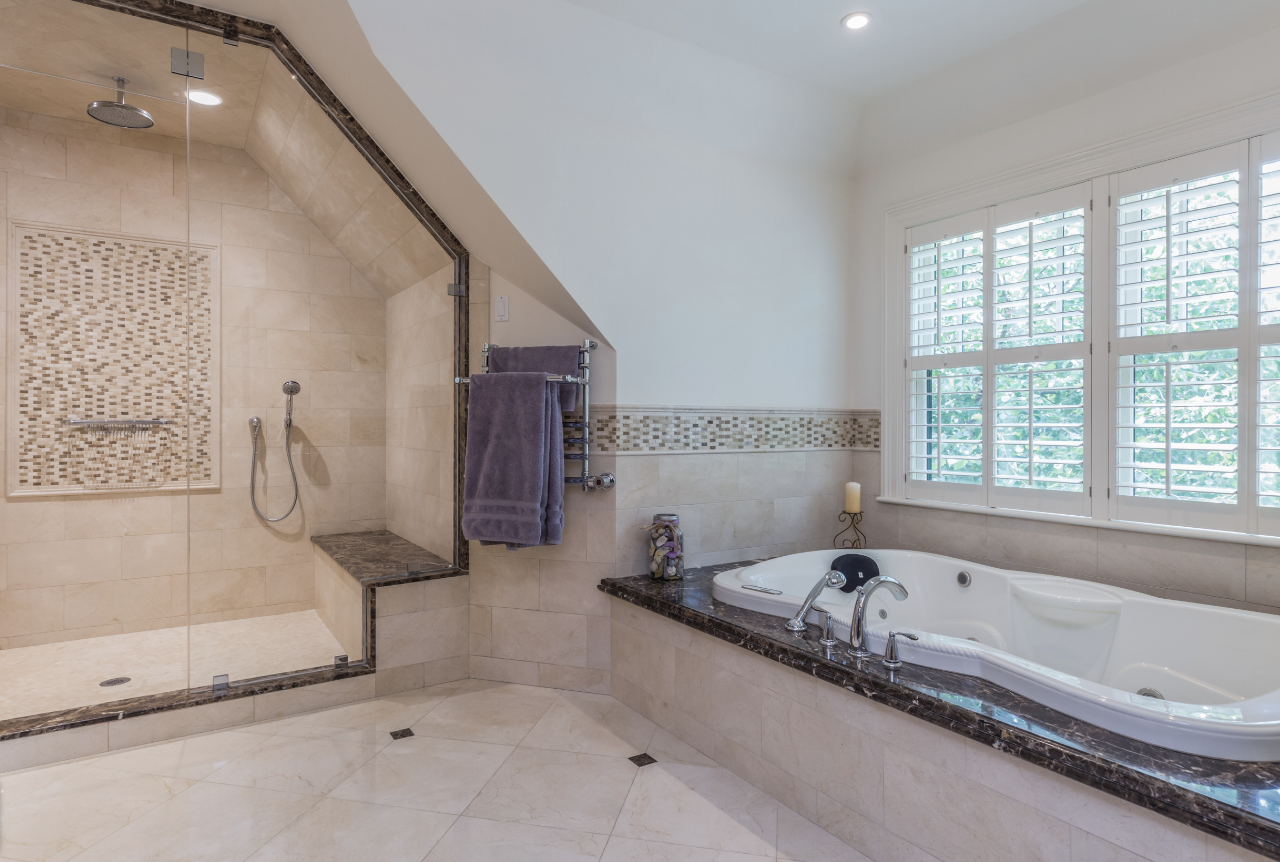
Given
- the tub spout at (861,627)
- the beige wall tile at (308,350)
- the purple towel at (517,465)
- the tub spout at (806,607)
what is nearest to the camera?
the tub spout at (861,627)

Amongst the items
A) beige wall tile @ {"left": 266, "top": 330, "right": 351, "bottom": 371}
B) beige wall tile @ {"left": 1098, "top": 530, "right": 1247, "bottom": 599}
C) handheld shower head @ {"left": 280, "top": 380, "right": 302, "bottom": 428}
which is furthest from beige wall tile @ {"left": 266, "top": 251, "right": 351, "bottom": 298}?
beige wall tile @ {"left": 1098, "top": 530, "right": 1247, "bottom": 599}

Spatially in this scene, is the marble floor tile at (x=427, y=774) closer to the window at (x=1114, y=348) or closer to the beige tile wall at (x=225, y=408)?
the beige tile wall at (x=225, y=408)

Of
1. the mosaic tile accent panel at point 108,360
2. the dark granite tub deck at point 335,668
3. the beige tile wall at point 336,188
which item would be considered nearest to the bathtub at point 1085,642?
the dark granite tub deck at point 335,668

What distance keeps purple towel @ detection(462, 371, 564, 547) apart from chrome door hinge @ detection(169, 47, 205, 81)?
4.79 feet

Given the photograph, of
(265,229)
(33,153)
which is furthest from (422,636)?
(33,153)

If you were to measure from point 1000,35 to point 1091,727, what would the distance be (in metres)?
2.43

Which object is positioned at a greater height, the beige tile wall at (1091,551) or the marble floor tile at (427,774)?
the beige tile wall at (1091,551)

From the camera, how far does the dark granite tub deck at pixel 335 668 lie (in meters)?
2.24

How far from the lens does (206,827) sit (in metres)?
1.87

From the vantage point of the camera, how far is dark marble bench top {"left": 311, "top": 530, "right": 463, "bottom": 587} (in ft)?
9.32

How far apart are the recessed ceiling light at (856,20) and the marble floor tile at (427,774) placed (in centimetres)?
285

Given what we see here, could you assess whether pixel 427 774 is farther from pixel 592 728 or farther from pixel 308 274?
pixel 308 274

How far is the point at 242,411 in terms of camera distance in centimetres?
278

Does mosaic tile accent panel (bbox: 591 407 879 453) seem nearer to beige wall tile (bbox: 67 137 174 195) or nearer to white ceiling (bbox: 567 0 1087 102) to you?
white ceiling (bbox: 567 0 1087 102)
